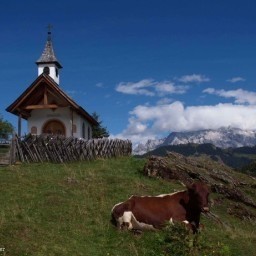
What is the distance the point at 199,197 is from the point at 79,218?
11.4 ft

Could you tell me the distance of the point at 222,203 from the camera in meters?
17.6

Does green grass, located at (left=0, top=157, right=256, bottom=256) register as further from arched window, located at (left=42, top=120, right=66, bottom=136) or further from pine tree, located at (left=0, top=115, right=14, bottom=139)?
pine tree, located at (left=0, top=115, right=14, bottom=139)

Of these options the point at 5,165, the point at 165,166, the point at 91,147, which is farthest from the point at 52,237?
the point at 91,147

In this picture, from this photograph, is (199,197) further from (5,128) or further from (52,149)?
(5,128)

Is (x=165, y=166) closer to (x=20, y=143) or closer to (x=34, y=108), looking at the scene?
(x=20, y=143)

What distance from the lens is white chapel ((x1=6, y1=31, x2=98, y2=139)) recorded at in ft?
117

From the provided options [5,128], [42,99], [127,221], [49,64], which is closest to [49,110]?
[42,99]

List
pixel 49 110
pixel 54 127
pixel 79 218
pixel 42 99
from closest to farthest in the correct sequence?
pixel 79 218 < pixel 42 99 < pixel 49 110 < pixel 54 127

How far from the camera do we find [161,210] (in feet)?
39.1

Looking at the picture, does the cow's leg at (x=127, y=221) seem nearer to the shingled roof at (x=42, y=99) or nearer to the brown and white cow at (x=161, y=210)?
the brown and white cow at (x=161, y=210)

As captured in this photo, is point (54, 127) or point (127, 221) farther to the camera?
point (54, 127)

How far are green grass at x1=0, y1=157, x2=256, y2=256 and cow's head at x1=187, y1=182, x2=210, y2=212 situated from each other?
746mm

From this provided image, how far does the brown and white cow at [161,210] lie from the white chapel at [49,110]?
24.0 m

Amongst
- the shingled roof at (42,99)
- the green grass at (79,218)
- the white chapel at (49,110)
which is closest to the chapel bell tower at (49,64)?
the white chapel at (49,110)
